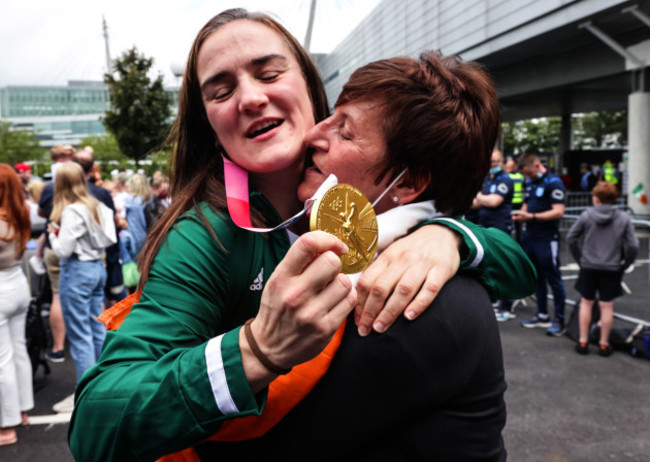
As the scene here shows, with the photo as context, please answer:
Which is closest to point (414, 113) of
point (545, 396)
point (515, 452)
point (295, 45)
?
point (295, 45)

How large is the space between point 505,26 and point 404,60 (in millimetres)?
18686

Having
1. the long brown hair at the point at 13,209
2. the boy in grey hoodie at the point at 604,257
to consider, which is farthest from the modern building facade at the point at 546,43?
the long brown hair at the point at 13,209

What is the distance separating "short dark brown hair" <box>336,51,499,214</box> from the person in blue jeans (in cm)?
422

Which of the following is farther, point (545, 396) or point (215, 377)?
point (545, 396)

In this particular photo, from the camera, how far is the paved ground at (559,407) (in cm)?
389

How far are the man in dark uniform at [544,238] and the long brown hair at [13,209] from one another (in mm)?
5776

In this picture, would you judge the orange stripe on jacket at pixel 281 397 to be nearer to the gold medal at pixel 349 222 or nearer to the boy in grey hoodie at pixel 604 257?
the gold medal at pixel 349 222

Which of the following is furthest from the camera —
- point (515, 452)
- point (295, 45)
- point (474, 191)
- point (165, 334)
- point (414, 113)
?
point (515, 452)

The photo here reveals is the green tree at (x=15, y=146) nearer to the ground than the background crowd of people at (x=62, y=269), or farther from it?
farther from it

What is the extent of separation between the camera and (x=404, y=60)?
1.41 metres

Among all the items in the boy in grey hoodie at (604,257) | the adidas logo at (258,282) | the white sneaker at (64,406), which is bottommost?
the white sneaker at (64,406)

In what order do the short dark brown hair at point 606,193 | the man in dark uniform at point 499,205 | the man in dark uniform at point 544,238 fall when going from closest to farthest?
the short dark brown hair at point 606,193, the man in dark uniform at point 544,238, the man in dark uniform at point 499,205

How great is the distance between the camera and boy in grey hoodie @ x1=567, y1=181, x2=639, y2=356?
18.8ft

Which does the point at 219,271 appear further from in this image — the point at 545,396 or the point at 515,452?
the point at 545,396
